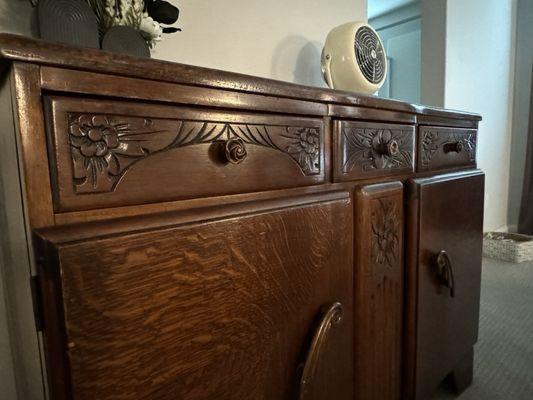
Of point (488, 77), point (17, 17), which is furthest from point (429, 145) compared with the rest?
point (488, 77)

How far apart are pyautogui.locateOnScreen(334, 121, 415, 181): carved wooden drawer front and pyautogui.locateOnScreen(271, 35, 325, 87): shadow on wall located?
0.56 meters

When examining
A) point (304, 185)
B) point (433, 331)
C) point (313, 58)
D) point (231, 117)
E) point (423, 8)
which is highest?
point (423, 8)

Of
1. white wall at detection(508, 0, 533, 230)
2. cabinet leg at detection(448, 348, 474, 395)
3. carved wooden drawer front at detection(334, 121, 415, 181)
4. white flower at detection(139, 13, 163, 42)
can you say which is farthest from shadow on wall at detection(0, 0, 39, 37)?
white wall at detection(508, 0, 533, 230)

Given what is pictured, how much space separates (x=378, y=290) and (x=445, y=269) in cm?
27

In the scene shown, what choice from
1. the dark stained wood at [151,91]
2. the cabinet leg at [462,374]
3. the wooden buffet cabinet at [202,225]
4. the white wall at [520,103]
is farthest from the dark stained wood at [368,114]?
the white wall at [520,103]

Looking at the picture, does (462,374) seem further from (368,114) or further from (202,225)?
(202,225)

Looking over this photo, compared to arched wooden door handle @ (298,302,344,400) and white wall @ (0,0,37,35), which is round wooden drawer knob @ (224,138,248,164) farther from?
white wall @ (0,0,37,35)

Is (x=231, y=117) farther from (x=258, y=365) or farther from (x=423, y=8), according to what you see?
(x=423, y=8)

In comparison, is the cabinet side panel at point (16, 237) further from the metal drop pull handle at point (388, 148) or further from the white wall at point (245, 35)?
the metal drop pull handle at point (388, 148)

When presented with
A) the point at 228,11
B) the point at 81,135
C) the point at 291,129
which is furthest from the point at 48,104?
the point at 228,11

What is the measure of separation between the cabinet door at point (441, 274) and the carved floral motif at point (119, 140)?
1.73 ft

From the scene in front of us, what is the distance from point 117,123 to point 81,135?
0.12 ft

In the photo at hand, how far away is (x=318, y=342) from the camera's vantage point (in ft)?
1.62

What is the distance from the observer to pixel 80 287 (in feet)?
0.96
